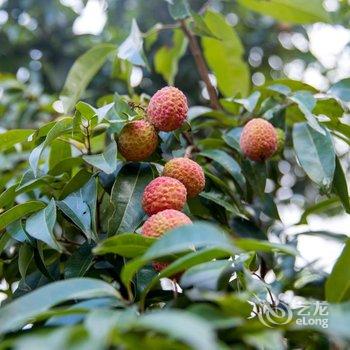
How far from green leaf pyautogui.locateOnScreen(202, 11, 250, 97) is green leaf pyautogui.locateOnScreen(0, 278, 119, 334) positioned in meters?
1.13

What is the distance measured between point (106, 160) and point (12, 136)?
245 millimetres

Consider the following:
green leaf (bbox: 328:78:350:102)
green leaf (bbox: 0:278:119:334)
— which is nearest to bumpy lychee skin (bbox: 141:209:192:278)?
green leaf (bbox: 0:278:119:334)

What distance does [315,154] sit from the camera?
1.10 meters

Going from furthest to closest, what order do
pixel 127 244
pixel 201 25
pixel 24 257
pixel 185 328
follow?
pixel 201 25 → pixel 24 257 → pixel 127 244 → pixel 185 328

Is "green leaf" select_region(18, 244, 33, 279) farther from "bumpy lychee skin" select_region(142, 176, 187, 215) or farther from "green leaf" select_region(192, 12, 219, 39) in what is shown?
"green leaf" select_region(192, 12, 219, 39)

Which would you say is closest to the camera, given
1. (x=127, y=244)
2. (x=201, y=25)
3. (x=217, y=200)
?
(x=127, y=244)

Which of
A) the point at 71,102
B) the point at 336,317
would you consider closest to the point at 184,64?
the point at 71,102

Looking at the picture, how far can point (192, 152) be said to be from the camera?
4.05 ft

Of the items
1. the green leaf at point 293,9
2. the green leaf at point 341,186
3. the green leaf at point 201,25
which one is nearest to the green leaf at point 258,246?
the green leaf at point 341,186

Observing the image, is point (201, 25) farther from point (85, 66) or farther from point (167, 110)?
point (167, 110)

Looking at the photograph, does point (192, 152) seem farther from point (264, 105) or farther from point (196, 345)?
point (196, 345)

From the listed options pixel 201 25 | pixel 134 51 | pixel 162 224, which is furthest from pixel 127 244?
pixel 201 25

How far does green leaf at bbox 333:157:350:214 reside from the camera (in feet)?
3.71

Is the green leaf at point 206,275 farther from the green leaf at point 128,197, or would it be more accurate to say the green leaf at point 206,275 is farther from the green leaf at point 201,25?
the green leaf at point 201,25
